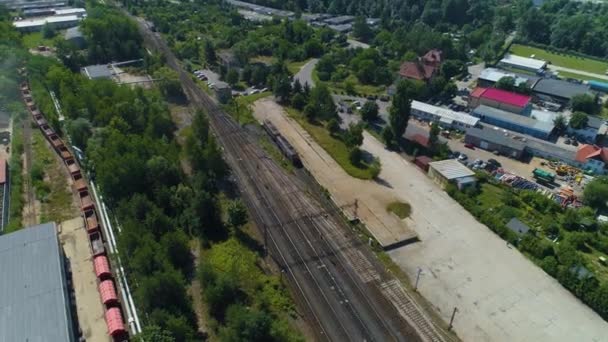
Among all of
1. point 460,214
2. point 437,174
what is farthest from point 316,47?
point 460,214

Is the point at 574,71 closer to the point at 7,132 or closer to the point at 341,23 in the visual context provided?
the point at 341,23

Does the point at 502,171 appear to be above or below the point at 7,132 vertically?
above

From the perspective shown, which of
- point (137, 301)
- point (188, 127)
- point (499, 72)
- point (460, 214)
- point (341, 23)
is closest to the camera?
point (137, 301)

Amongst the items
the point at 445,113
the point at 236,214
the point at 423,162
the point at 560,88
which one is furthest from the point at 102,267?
the point at 560,88

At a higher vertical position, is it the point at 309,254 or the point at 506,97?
the point at 506,97

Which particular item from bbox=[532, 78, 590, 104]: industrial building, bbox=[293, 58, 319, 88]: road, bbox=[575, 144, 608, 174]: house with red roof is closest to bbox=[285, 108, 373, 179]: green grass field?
bbox=[293, 58, 319, 88]: road

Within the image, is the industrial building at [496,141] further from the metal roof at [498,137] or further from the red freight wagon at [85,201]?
the red freight wagon at [85,201]

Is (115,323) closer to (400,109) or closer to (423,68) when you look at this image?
(400,109)
